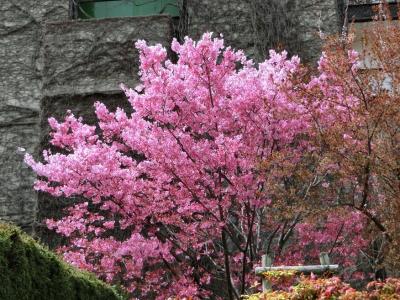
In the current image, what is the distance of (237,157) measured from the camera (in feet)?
22.2

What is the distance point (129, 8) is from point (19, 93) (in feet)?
8.77

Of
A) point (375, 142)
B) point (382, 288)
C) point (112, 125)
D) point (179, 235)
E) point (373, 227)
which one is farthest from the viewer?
point (112, 125)

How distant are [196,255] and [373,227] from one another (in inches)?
86.9

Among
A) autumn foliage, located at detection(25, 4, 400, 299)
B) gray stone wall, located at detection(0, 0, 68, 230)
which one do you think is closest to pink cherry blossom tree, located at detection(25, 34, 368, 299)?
autumn foliage, located at detection(25, 4, 400, 299)

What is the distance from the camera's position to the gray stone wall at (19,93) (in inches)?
442

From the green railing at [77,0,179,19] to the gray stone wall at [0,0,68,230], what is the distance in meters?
0.60

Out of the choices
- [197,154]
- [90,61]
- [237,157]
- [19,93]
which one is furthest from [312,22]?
[19,93]

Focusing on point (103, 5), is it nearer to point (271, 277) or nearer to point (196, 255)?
point (196, 255)

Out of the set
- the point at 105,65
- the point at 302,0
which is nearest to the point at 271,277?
the point at 105,65

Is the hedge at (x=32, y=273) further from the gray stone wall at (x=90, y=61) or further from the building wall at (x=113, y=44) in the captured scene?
the gray stone wall at (x=90, y=61)

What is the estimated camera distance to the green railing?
1180 cm

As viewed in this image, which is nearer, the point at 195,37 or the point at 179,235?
the point at 179,235

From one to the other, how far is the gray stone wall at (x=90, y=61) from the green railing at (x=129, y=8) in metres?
1.46

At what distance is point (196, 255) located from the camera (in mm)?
7508
